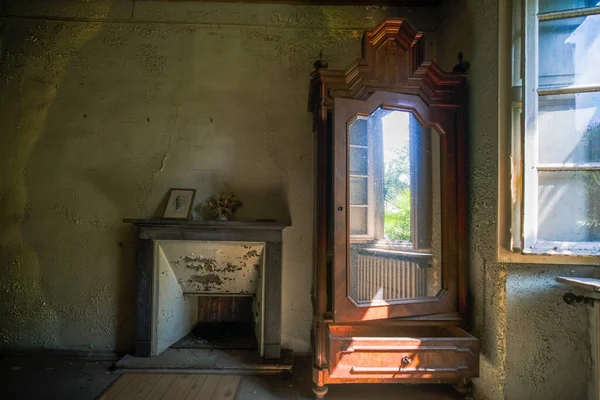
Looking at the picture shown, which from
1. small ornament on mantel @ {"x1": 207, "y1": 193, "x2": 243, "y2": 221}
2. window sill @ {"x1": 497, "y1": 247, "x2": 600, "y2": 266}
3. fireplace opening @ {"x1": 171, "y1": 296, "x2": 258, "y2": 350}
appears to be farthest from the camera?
fireplace opening @ {"x1": 171, "y1": 296, "x2": 258, "y2": 350}

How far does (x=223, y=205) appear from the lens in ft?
6.59

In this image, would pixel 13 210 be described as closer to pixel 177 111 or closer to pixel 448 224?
pixel 177 111

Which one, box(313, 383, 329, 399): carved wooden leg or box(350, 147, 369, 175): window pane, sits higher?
box(350, 147, 369, 175): window pane

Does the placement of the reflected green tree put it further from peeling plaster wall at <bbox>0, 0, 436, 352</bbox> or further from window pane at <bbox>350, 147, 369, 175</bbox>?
peeling plaster wall at <bbox>0, 0, 436, 352</bbox>

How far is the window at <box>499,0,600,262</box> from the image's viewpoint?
1.27m

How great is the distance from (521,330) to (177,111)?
2.46 m

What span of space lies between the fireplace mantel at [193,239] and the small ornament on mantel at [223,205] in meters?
0.13

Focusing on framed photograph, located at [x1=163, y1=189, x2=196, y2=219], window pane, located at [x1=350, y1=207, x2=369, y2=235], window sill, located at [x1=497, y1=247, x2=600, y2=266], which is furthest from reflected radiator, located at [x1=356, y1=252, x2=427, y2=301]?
framed photograph, located at [x1=163, y1=189, x2=196, y2=219]

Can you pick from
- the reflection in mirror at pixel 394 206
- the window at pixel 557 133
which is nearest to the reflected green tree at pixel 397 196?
the reflection in mirror at pixel 394 206

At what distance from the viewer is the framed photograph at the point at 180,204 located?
2012 mm

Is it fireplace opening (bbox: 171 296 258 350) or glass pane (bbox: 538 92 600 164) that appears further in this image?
fireplace opening (bbox: 171 296 258 350)

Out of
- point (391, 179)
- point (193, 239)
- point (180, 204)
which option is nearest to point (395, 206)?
point (391, 179)

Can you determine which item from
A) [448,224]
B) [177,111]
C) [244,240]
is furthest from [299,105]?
[448,224]

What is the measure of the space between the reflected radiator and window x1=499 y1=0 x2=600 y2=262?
18.2 inches
